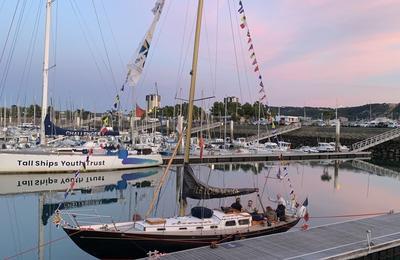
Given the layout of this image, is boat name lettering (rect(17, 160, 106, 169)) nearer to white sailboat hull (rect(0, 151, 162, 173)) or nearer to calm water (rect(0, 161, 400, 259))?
white sailboat hull (rect(0, 151, 162, 173))

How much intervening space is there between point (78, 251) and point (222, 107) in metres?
131

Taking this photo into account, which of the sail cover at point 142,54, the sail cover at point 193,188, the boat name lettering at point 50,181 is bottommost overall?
the boat name lettering at point 50,181

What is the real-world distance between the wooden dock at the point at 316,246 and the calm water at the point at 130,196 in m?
5.46

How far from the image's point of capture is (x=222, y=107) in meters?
149

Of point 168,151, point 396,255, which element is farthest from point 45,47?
point 396,255

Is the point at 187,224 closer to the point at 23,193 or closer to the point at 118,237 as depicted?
the point at 118,237

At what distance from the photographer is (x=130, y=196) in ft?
111

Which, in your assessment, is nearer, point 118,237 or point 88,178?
point 118,237

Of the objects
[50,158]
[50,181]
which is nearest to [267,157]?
[50,158]

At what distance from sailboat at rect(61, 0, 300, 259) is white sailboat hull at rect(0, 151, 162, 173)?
20.9 metres

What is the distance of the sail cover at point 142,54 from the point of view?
753 inches

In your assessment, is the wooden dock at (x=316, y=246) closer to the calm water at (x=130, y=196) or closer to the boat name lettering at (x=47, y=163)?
the calm water at (x=130, y=196)

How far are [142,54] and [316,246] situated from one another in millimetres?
A: 10566

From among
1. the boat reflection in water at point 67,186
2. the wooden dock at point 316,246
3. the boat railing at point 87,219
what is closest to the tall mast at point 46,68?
the boat reflection in water at point 67,186
